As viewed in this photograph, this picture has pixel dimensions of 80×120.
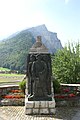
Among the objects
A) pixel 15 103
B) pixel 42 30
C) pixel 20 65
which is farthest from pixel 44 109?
pixel 42 30

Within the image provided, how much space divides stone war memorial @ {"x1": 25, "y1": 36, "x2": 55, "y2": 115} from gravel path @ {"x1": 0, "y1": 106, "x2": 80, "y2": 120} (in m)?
0.40

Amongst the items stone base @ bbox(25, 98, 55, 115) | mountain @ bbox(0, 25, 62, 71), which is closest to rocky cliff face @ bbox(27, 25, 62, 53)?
mountain @ bbox(0, 25, 62, 71)

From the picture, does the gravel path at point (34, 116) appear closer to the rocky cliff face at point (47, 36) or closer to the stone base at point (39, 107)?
the stone base at point (39, 107)

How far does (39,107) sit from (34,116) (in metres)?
0.64

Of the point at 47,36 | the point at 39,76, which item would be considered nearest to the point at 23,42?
the point at 47,36

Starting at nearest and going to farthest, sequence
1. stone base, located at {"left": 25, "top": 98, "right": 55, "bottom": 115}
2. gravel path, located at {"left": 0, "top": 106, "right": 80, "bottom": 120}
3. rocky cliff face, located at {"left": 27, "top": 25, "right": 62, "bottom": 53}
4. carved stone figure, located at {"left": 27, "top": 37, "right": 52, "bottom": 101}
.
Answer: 1. gravel path, located at {"left": 0, "top": 106, "right": 80, "bottom": 120}
2. stone base, located at {"left": 25, "top": 98, "right": 55, "bottom": 115}
3. carved stone figure, located at {"left": 27, "top": 37, "right": 52, "bottom": 101}
4. rocky cliff face, located at {"left": 27, "top": 25, "right": 62, "bottom": 53}

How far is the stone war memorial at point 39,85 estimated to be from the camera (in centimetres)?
1141

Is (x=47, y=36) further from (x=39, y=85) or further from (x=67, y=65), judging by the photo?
(x=39, y=85)

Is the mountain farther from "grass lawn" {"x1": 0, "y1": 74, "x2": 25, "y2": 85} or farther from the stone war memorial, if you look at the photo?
the stone war memorial

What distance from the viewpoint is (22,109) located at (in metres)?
12.2

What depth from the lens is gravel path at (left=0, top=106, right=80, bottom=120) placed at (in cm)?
1055

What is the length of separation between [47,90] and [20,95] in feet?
7.65

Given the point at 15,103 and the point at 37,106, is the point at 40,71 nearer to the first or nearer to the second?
the point at 37,106

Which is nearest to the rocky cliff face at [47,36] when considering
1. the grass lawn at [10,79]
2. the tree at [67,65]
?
the grass lawn at [10,79]
